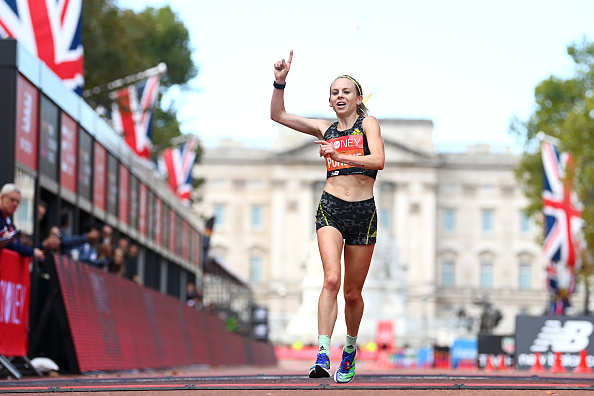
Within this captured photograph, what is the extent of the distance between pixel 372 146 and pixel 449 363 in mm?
35146

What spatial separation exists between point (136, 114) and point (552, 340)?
15.5 m

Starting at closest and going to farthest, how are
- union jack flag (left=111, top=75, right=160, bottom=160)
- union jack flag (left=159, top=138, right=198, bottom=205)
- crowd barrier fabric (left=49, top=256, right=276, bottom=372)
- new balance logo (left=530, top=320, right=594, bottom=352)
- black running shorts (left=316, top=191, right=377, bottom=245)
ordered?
black running shorts (left=316, top=191, right=377, bottom=245), crowd barrier fabric (left=49, top=256, right=276, bottom=372), new balance logo (left=530, top=320, right=594, bottom=352), union jack flag (left=111, top=75, right=160, bottom=160), union jack flag (left=159, top=138, right=198, bottom=205)

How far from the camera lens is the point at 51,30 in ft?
63.2

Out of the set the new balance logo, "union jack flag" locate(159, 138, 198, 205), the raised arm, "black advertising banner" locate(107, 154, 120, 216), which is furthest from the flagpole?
the raised arm

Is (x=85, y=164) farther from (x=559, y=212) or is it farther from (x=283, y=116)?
(x=559, y=212)

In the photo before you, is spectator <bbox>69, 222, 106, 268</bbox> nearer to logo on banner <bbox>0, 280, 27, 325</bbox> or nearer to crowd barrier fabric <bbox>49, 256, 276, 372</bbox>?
crowd barrier fabric <bbox>49, 256, 276, 372</bbox>

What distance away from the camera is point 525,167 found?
5797 centimetres

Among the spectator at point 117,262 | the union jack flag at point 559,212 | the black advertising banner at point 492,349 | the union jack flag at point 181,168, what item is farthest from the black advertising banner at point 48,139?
the union jack flag at point 559,212

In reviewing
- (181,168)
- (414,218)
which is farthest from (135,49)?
(414,218)

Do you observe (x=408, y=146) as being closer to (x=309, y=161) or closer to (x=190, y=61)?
(x=309, y=161)

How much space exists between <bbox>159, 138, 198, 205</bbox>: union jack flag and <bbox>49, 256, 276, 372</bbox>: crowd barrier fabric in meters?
15.4

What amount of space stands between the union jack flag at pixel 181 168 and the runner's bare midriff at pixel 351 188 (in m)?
31.5

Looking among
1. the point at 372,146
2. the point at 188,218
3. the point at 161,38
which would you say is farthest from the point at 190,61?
the point at 372,146

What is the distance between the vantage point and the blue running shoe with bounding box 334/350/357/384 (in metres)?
8.95
